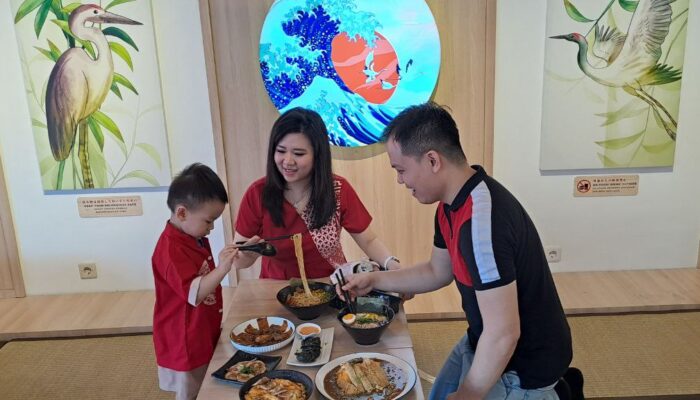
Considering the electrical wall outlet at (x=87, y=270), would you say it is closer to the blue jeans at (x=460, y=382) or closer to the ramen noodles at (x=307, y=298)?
the ramen noodles at (x=307, y=298)

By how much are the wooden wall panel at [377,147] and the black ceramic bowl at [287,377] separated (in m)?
1.94

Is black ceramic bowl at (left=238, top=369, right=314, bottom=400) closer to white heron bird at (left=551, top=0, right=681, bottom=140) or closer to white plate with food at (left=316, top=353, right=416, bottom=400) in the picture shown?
white plate with food at (left=316, top=353, right=416, bottom=400)

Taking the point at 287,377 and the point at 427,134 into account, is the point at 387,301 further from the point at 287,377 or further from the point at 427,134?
the point at 427,134

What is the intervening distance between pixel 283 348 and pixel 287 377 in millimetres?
167

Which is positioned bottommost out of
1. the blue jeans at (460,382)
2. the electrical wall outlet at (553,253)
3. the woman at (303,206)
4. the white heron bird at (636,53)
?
the electrical wall outlet at (553,253)

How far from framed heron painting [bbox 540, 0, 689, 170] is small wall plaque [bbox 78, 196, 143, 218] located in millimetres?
2533

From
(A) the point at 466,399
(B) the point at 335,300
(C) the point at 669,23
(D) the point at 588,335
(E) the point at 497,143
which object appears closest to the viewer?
(A) the point at 466,399

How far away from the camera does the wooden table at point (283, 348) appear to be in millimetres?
1242

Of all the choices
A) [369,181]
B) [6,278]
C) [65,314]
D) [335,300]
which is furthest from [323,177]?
[6,278]

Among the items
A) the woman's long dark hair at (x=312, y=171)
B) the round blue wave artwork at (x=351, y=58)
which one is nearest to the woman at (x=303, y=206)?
the woman's long dark hair at (x=312, y=171)

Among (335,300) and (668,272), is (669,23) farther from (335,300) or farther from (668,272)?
(335,300)

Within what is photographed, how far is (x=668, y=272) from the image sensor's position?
10.8 feet

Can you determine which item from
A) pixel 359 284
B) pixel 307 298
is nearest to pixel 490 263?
pixel 359 284

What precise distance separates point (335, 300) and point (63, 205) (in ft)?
7.66
